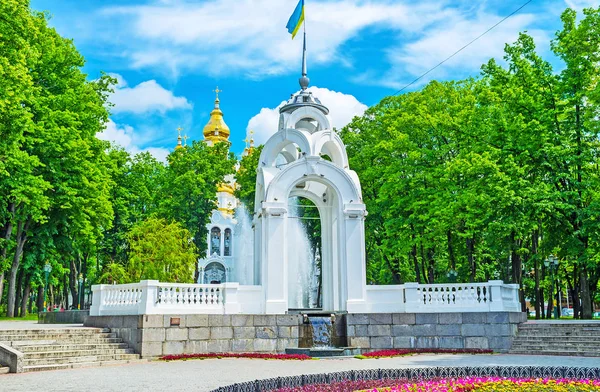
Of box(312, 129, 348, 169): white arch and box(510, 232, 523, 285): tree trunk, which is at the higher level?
box(312, 129, 348, 169): white arch

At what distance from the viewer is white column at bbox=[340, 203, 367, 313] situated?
1862cm

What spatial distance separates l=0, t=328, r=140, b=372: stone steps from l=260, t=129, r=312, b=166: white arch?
8295mm

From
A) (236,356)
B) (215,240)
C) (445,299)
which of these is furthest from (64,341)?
(215,240)

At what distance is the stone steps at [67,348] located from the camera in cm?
1320

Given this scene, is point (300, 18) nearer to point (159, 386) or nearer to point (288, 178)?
point (288, 178)

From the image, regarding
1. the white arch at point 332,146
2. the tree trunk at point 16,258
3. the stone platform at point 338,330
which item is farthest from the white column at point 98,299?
the tree trunk at point 16,258

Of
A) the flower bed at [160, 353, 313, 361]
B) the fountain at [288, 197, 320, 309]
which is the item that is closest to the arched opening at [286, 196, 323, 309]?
the fountain at [288, 197, 320, 309]

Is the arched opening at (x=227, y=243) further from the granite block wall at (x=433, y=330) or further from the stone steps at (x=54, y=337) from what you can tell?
the stone steps at (x=54, y=337)

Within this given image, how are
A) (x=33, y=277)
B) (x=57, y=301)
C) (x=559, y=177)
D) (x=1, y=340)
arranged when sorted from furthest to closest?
1. (x=57, y=301)
2. (x=33, y=277)
3. (x=559, y=177)
4. (x=1, y=340)

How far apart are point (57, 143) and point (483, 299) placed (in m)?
19.4

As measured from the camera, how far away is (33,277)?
3048 centimetres

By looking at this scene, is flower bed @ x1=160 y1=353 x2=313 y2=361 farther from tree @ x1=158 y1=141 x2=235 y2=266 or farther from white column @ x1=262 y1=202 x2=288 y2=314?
tree @ x1=158 y1=141 x2=235 y2=266

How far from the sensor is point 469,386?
311 inches

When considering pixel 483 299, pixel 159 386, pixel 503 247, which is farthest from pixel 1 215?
pixel 503 247
